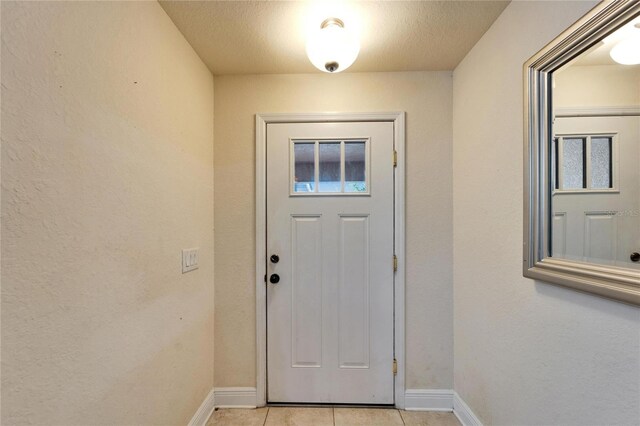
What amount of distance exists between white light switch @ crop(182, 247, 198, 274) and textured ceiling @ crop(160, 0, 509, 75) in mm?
1164

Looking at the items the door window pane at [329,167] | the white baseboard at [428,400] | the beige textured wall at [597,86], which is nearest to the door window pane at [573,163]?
the beige textured wall at [597,86]

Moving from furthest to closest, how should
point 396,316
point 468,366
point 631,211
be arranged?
point 396,316 → point 468,366 → point 631,211

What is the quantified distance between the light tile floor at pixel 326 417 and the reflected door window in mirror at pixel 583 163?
151 cm

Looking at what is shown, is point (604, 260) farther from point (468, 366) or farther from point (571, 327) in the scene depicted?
point (468, 366)

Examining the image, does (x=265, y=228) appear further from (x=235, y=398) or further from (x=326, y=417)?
(x=326, y=417)

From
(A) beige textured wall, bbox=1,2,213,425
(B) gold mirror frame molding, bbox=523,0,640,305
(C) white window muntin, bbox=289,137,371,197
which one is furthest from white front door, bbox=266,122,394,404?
(B) gold mirror frame molding, bbox=523,0,640,305

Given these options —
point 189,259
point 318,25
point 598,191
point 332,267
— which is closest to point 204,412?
point 189,259

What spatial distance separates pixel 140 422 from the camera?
3.47ft

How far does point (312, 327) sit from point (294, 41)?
5.69ft

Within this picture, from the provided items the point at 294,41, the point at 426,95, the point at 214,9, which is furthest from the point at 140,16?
the point at 426,95

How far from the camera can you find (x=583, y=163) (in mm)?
881

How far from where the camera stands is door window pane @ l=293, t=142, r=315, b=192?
1.73 meters

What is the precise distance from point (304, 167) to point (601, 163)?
4.49 feet

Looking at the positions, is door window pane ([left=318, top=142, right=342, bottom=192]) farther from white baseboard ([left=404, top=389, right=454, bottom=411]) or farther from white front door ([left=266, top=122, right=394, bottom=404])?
white baseboard ([left=404, top=389, right=454, bottom=411])
